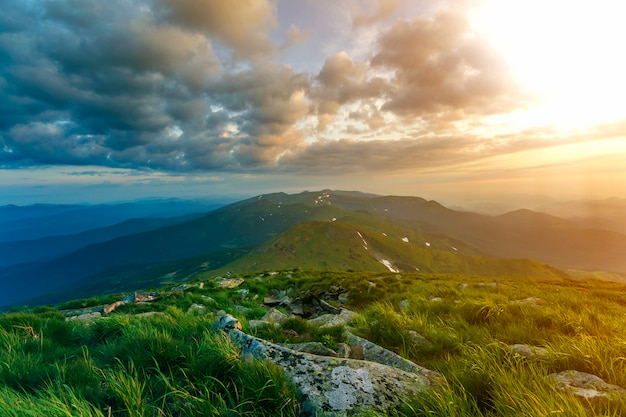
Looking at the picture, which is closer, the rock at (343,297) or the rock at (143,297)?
the rock at (343,297)

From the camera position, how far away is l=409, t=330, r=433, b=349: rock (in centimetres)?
618

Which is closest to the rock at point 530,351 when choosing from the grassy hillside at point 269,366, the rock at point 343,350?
the grassy hillside at point 269,366

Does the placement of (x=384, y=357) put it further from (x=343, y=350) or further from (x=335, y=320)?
(x=335, y=320)

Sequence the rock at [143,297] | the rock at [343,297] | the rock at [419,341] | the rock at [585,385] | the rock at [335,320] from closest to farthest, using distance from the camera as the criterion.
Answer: the rock at [585,385], the rock at [419,341], the rock at [335,320], the rock at [343,297], the rock at [143,297]

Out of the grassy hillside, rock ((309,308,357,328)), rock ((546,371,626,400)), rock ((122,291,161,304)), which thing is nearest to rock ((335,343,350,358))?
the grassy hillside

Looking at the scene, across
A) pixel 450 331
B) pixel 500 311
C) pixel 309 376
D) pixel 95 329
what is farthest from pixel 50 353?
pixel 500 311

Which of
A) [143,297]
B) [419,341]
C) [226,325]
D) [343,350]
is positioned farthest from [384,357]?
[143,297]

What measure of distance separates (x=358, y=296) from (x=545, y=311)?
11021mm

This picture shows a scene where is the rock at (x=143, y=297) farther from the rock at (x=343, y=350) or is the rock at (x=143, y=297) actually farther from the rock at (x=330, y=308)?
the rock at (x=343, y=350)

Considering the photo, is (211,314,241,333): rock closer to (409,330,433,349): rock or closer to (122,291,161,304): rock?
(409,330,433,349): rock

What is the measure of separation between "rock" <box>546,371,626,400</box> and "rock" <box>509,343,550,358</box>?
0.61 meters

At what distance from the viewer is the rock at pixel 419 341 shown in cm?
618

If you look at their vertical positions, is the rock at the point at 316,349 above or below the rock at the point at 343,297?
above

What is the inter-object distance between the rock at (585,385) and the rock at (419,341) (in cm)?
242
